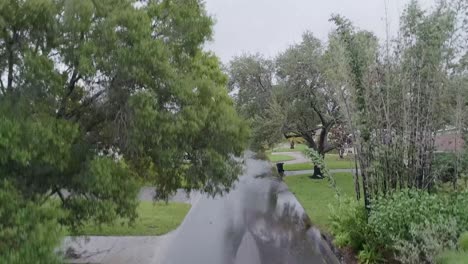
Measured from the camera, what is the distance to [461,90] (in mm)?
7625

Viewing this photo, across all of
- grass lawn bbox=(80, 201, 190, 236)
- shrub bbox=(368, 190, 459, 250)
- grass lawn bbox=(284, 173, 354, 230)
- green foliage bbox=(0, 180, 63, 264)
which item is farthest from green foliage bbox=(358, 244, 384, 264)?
green foliage bbox=(0, 180, 63, 264)

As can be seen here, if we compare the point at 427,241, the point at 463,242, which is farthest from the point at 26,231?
the point at 463,242

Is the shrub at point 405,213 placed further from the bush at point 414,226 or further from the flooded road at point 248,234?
the flooded road at point 248,234

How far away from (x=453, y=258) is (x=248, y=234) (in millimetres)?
5344

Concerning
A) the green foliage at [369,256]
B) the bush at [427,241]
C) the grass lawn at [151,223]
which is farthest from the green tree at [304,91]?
the bush at [427,241]

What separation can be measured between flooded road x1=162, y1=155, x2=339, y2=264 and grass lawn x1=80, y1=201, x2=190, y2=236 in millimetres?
351

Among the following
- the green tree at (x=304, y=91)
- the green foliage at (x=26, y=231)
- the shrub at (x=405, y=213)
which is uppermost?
the green tree at (x=304, y=91)

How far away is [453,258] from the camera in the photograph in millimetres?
5309

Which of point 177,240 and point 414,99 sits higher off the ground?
point 414,99

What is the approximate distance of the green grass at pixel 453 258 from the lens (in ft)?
16.7

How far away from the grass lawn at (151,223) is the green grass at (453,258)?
5.39 metres

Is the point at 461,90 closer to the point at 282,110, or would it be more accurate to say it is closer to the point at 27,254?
the point at 27,254

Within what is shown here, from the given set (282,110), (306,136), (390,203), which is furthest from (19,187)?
(306,136)

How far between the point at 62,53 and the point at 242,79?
48.8 ft
